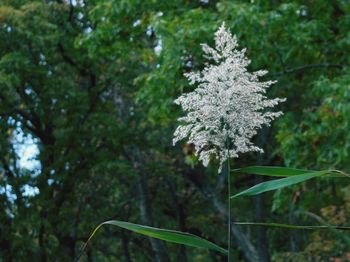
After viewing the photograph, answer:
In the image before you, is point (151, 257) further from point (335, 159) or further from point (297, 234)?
point (335, 159)

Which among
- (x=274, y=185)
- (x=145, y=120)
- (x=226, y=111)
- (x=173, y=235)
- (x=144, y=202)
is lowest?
(x=173, y=235)

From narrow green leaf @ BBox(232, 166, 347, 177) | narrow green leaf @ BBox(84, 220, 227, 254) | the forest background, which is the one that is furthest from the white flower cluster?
the forest background

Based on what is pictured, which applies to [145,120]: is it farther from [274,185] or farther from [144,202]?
[274,185]

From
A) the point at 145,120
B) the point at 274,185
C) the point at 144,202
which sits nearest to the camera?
the point at 274,185

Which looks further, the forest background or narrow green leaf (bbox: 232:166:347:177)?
the forest background

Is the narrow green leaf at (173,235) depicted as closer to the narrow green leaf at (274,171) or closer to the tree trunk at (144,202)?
the narrow green leaf at (274,171)

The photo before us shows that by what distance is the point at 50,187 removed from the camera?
15.1 m

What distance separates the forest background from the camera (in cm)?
1057

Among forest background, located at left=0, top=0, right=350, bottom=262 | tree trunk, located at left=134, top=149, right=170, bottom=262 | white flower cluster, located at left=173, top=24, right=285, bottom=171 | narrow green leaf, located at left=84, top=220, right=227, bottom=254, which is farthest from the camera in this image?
tree trunk, located at left=134, top=149, right=170, bottom=262

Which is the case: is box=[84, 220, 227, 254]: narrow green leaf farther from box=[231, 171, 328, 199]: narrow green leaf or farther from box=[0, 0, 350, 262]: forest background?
box=[0, 0, 350, 262]: forest background

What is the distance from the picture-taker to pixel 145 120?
16500mm

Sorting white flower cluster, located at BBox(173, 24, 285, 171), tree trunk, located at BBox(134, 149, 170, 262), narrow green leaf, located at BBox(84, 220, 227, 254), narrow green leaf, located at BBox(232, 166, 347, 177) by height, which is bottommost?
narrow green leaf, located at BBox(84, 220, 227, 254)

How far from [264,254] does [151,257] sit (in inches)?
249

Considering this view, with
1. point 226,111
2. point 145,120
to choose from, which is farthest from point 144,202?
point 226,111
